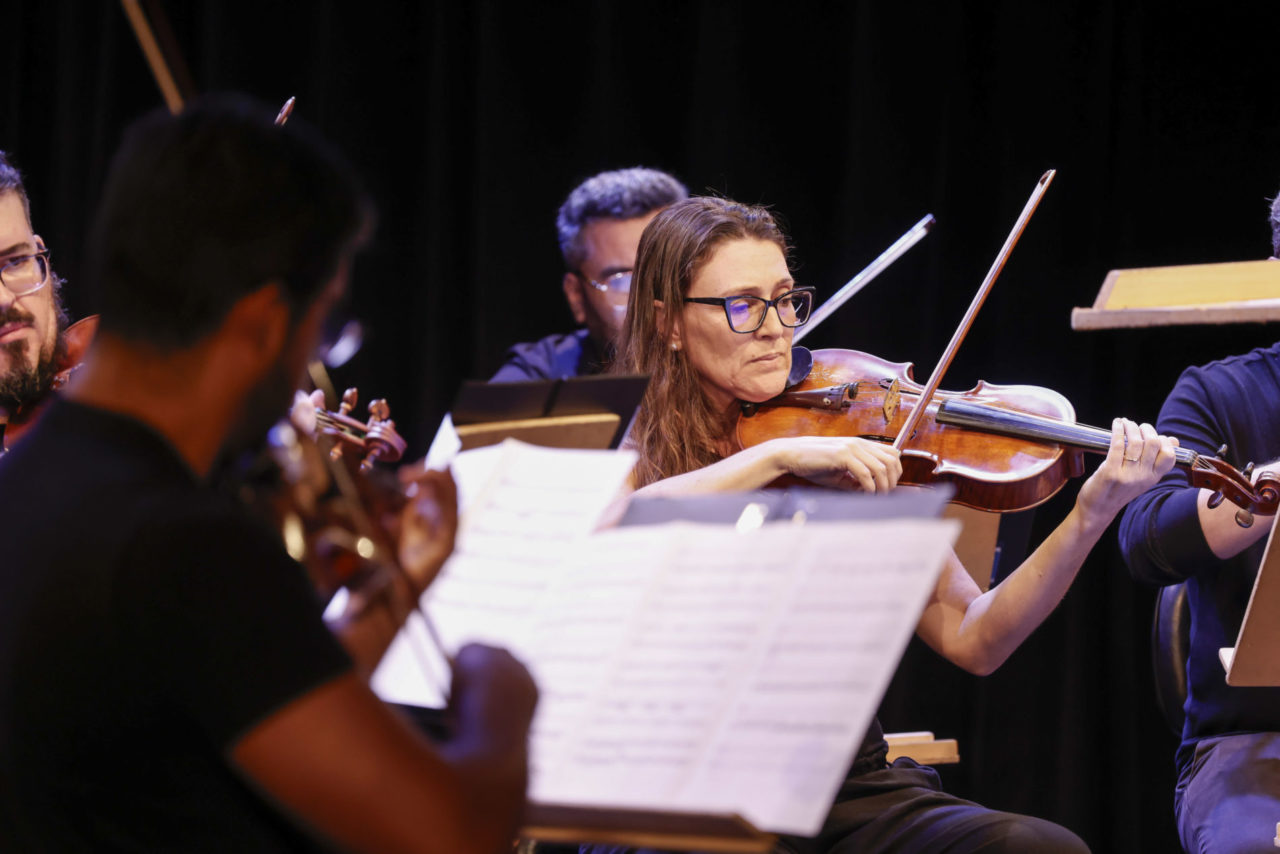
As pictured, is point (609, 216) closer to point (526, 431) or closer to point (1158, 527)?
point (1158, 527)

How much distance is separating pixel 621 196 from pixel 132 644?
211 centimetres

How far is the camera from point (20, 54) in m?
3.11

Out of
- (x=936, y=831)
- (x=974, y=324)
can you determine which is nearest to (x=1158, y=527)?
(x=936, y=831)

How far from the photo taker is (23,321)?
184 cm

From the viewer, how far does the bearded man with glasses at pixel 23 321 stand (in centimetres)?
183

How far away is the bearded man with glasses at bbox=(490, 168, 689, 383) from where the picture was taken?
9.29 ft

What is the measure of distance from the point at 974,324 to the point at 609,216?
3.21 ft

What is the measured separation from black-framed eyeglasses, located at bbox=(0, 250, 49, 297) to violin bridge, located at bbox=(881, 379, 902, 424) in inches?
Result: 55.2

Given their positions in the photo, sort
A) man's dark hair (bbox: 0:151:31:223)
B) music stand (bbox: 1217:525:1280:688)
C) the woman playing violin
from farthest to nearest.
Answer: man's dark hair (bbox: 0:151:31:223), the woman playing violin, music stand (bbox: 1217:525:1280:688)

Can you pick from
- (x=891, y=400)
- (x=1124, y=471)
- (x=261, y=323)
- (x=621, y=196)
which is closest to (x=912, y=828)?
(x=1124, y=471)

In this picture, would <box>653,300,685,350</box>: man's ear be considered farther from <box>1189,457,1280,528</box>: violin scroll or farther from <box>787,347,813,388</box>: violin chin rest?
<box>1189,457,1280,528</box>: violin scroll

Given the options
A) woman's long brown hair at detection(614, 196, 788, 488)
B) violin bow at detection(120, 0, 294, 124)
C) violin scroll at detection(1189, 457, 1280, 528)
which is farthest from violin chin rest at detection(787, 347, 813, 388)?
violin bow at detection(120, 0, 294, 124)

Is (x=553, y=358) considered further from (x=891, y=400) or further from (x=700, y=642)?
(x=700, y=642)

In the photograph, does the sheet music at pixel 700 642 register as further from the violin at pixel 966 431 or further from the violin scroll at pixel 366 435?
the violin at pixel 966 431
